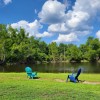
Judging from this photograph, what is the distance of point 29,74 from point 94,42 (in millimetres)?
105047

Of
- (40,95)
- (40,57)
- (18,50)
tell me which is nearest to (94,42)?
(40,57)

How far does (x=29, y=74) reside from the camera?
802 inches

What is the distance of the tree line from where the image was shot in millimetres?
82062

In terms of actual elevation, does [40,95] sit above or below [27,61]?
below

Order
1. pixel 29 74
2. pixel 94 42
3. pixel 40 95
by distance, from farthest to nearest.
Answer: pixel 94 42, pixel 29 74, pixel 40 95

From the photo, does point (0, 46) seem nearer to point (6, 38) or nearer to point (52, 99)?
point (6, 38)

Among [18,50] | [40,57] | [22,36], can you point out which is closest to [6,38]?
[18,50]

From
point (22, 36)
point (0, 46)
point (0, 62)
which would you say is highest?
point (22, 36)

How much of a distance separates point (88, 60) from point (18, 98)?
113684 mm

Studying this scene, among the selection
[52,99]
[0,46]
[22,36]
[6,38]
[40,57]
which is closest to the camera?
[52,99]

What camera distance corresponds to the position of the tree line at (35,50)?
82.1 m

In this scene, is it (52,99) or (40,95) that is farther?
(40,95)

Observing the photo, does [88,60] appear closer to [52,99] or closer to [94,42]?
[94,42]

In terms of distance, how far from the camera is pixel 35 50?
106 m
